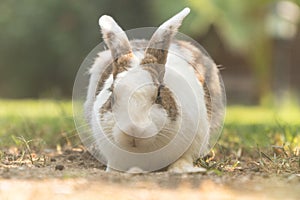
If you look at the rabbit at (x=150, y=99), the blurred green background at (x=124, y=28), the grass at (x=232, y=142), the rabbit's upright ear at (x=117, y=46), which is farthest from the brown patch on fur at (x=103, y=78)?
the blurred green background at (x=124, y=28)

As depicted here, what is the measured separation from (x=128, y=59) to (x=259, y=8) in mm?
9898

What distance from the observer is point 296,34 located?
47.9 ft

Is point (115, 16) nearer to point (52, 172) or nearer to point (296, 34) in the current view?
point (296, 34)

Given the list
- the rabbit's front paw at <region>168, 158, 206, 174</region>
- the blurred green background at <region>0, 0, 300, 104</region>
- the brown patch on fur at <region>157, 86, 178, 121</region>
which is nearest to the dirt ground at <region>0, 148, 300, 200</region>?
the rabbit's front paw at <region>168, 158, 206, 174</region>

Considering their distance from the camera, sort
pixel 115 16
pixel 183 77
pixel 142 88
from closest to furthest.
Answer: pixel 142 88 → pixel 183 77 → pixel 115 16

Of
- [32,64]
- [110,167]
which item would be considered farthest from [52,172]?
[32,64]

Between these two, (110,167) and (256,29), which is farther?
(256,29)

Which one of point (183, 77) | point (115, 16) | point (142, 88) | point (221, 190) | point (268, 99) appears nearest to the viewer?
point (221, 190)

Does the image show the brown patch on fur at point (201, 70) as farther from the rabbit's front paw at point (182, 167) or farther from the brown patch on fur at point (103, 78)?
the brown patch on fur at point (103, 78)

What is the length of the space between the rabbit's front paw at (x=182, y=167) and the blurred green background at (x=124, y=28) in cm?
883

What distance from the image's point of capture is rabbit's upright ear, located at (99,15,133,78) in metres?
3.78

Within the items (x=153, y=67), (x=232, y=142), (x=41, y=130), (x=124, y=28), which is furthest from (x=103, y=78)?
(x=124, y=28)

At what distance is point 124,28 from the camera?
546 inches

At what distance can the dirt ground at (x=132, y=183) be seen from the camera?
3117 mm
